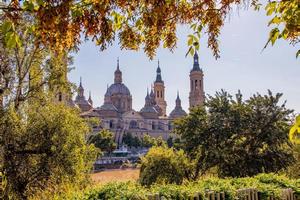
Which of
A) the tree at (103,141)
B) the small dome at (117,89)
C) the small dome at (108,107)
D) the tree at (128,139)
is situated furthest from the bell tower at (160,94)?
the tree at (103,141)

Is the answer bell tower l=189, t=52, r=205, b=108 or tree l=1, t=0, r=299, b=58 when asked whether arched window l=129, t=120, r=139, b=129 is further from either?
tree l=1, t=0, r=299, b=58

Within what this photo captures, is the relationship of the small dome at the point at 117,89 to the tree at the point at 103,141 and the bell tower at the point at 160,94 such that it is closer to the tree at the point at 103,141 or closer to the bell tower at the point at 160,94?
the bell tower at the point at 160,94

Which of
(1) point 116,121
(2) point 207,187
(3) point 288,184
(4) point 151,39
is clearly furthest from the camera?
(1) point 116,121

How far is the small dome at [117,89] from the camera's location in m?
106

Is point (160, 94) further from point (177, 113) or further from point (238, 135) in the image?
point (238, 135)

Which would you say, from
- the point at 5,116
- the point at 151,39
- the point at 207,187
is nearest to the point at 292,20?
the point at 151,39

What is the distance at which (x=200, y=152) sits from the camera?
2233cm

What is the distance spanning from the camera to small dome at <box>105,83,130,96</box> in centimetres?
10612

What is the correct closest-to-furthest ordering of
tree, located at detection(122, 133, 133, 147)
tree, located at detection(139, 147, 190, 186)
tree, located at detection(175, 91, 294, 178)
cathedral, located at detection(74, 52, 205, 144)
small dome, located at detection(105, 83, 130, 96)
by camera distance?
tree, located at detection(175, 91, 294, 178)
tree, located at detection(139, 147, 190, 186)
tree, located at detection(122, 133, 133, 147)
cathedral, located at detection(74, 52, 205, 144)
small dome, located at detection(105, 83, 130, 96)

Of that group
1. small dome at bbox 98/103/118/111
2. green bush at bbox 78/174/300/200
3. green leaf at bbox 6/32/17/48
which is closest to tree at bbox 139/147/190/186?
green bush at bbox 78/174/300/200

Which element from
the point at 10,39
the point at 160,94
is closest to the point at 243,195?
the point at 10,39

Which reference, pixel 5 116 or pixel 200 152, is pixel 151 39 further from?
pixel 200 152

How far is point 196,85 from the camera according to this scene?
119 m

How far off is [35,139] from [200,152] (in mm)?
11246
